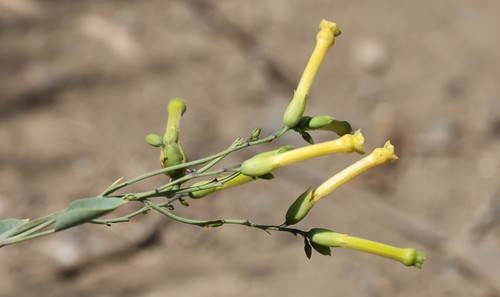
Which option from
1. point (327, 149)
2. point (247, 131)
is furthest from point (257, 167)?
point (247, 131)

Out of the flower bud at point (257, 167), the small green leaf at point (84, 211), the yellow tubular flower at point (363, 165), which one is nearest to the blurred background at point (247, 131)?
the yellow tubular flower at point (363, 165)

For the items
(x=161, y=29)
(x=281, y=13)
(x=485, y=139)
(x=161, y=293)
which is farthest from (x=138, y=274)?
(x=485, y=139)

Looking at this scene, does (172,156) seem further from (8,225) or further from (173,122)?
(8,225)

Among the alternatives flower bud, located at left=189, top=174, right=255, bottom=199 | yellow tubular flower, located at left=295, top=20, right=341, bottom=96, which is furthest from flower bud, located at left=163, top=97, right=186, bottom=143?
yellow tubular flower, located at left=295, top=20, right=341, bottom=96

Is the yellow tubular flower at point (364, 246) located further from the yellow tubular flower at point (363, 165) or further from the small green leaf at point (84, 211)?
the small green leaf at point (84, 211)

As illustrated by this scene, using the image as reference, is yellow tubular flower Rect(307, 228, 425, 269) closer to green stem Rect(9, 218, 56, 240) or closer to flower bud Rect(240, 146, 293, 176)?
flower bud Rect(240, 146, 293, 176)
